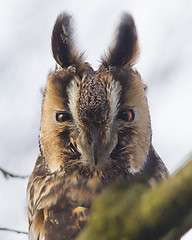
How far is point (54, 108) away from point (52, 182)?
501 millimetres

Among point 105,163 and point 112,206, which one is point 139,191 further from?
point 105,163

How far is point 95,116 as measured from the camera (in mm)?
2350

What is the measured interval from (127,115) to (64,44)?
77 cm

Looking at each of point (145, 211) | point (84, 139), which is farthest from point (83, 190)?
point (145, 211)

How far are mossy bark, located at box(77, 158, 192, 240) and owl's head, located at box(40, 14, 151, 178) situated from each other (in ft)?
4.52

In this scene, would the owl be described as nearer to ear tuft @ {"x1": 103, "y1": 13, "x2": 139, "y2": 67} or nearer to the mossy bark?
ear tuft @ {"x1": 103, "y1": 13, "x2": 139, "y2": 67}

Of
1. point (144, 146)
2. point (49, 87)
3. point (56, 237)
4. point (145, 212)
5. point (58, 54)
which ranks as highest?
point (58, 54)

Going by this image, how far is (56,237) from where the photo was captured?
2.29 metres

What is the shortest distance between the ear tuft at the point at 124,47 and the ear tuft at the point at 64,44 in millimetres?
231

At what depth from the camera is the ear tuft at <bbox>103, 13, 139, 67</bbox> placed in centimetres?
276

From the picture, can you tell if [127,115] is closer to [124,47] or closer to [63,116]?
[63,116]

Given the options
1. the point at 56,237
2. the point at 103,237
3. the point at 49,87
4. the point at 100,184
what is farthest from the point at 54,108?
the point at 103,237

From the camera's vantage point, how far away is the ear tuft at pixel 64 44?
279cm

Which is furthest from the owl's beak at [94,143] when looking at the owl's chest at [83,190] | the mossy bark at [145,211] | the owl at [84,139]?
the mossy bark at [145,211]
